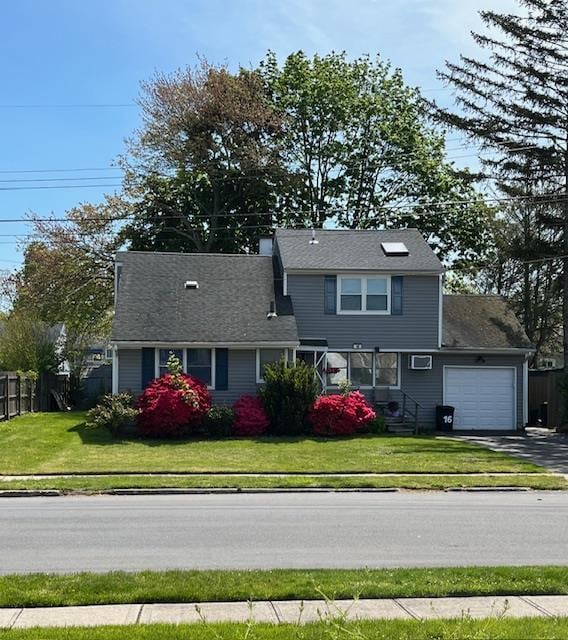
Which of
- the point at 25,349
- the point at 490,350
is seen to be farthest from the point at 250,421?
the point at 25,349

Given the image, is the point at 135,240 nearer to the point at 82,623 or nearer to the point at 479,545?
the point at 479,545

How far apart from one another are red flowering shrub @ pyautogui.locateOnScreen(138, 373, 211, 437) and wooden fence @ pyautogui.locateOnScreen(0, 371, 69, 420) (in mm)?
5887

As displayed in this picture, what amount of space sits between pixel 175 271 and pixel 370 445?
11451 millimetres

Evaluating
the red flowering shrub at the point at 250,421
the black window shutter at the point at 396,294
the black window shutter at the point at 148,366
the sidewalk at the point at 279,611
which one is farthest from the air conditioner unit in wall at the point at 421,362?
the sidewalk at the point at 279,611

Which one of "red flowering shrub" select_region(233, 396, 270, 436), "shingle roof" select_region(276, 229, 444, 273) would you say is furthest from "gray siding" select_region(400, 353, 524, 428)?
"red flowering shrub" select_region(233, 396, 270, 436)

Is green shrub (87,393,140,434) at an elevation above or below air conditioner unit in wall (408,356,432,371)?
below

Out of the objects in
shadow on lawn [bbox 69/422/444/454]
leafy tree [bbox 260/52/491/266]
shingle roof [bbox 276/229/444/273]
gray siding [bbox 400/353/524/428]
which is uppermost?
leafy tree [bbox 260/52/491/266]

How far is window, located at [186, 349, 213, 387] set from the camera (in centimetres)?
2738

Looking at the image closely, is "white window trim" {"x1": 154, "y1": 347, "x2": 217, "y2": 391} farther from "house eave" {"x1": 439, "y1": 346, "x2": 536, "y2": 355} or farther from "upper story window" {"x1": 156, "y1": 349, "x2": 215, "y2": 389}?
"house eave" {"x1": 439, "y1": 346, "x2": 536, "y2": 355}

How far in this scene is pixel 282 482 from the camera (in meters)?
16.6

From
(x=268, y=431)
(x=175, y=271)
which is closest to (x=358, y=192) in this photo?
(x=175, y=271)

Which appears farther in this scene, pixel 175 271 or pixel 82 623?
pixel 175 271

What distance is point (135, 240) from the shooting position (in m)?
43.2

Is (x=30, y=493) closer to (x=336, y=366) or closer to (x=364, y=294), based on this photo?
(x=336, y=366)
